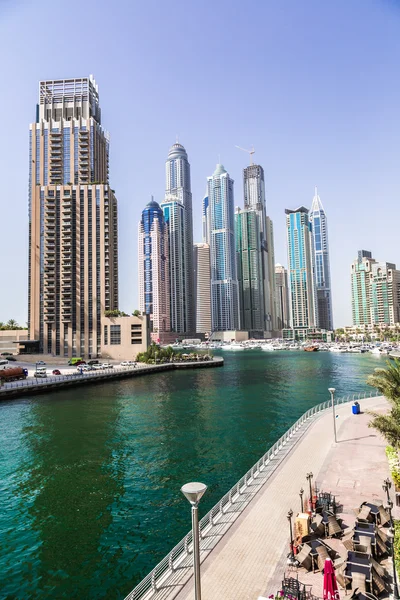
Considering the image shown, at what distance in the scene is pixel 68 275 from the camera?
447ft

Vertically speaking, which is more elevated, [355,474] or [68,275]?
[68,275]

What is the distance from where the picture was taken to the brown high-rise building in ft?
444

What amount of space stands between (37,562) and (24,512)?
6.20m

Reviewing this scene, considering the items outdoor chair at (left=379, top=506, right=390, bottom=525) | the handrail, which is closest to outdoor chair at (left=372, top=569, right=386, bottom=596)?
outdoor chair at (left=379, top=506, right=390, bottom=525)

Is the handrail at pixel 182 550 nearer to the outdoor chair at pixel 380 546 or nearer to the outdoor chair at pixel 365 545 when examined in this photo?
the outdoor chair at pixel 365 545

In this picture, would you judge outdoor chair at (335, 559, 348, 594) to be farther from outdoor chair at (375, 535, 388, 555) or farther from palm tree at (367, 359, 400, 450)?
palm tree at (367, 359, 400, 450)

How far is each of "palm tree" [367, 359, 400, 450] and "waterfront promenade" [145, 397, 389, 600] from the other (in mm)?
3354

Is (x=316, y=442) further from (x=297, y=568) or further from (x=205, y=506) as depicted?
(x=297, y=568)

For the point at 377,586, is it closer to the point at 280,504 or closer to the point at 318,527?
the point at 318,527

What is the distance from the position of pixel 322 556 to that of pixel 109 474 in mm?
20729

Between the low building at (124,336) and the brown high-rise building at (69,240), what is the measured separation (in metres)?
4.11

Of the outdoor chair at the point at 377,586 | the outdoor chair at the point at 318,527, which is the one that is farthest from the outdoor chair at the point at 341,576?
the outdoor chair at the point at 318,527

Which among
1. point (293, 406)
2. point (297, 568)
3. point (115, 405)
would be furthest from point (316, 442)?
point (115, 405)

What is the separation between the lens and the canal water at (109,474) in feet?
60.8
